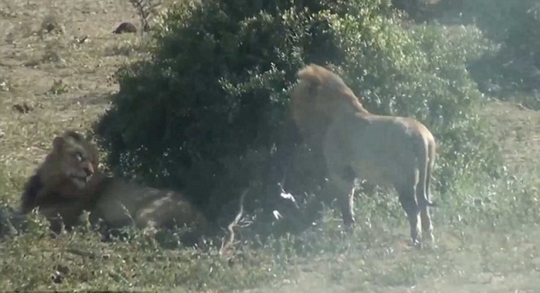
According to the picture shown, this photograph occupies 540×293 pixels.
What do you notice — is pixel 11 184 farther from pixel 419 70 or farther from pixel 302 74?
pixel 419 70

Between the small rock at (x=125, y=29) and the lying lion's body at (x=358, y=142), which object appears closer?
the lying lion's body at (x=358, y=142)

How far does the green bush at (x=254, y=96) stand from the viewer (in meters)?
9.45

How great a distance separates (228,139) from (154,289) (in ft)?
9.11

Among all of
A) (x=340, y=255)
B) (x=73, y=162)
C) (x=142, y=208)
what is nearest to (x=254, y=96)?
(x=142, y=208)

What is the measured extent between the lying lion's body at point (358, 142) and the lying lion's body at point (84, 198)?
1.18 m

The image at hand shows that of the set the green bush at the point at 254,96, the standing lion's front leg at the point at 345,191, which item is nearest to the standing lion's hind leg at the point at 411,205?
the standing lion's front leg at the point at 345,191

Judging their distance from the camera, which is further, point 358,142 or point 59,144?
point 59,144

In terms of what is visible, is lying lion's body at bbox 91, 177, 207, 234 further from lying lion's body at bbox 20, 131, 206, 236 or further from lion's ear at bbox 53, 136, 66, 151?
lion's ear at bbox 53, 136, 66, 151

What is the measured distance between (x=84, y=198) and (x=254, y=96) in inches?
68.6

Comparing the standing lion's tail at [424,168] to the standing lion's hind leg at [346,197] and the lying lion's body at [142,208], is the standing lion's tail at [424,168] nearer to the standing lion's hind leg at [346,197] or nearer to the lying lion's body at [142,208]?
the standing lion's hind leg at [346,197]

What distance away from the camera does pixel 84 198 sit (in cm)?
870

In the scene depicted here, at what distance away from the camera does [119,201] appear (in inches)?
344

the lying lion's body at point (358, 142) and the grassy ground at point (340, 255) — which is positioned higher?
the lying lion's body at point (358, 142)

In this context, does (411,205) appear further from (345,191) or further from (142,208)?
(142,208)
